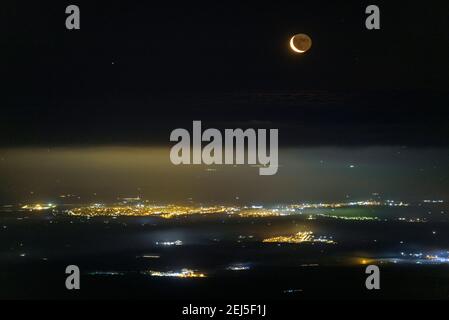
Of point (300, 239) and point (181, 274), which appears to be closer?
point (181, 274)

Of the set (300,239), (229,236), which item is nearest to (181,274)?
(229,236)

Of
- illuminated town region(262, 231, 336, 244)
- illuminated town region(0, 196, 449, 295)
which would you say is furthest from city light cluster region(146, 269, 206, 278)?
illuminated town region(262, 231, 336, 244)

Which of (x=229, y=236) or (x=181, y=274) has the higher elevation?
(x=229, y=236)

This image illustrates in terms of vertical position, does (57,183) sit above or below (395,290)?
above

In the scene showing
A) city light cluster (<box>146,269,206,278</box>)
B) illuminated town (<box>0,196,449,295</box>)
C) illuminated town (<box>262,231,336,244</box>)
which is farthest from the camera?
illuminated town (<box>262,231,336,244</box>)

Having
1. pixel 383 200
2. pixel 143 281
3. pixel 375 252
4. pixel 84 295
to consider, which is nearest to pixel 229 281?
pixel 143 281

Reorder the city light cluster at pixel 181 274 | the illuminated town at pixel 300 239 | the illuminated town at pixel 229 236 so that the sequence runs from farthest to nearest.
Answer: the illuminated town at pixel 300 239, the illuminated town at pixel 229 236, the city light cluster at pixel 181 274

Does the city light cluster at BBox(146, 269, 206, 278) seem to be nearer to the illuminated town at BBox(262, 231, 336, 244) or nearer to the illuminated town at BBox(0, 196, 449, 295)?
the illuminated town at BBox(0, 196, 449, 295)

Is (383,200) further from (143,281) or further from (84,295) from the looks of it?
(84,295)

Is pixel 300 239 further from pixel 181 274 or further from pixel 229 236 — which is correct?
pixel 181 274

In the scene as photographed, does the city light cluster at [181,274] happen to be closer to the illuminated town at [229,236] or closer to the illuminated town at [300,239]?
the illuminated town at [229,236]

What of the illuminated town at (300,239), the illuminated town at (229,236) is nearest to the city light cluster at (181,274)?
the illuminated town at (229,236)
